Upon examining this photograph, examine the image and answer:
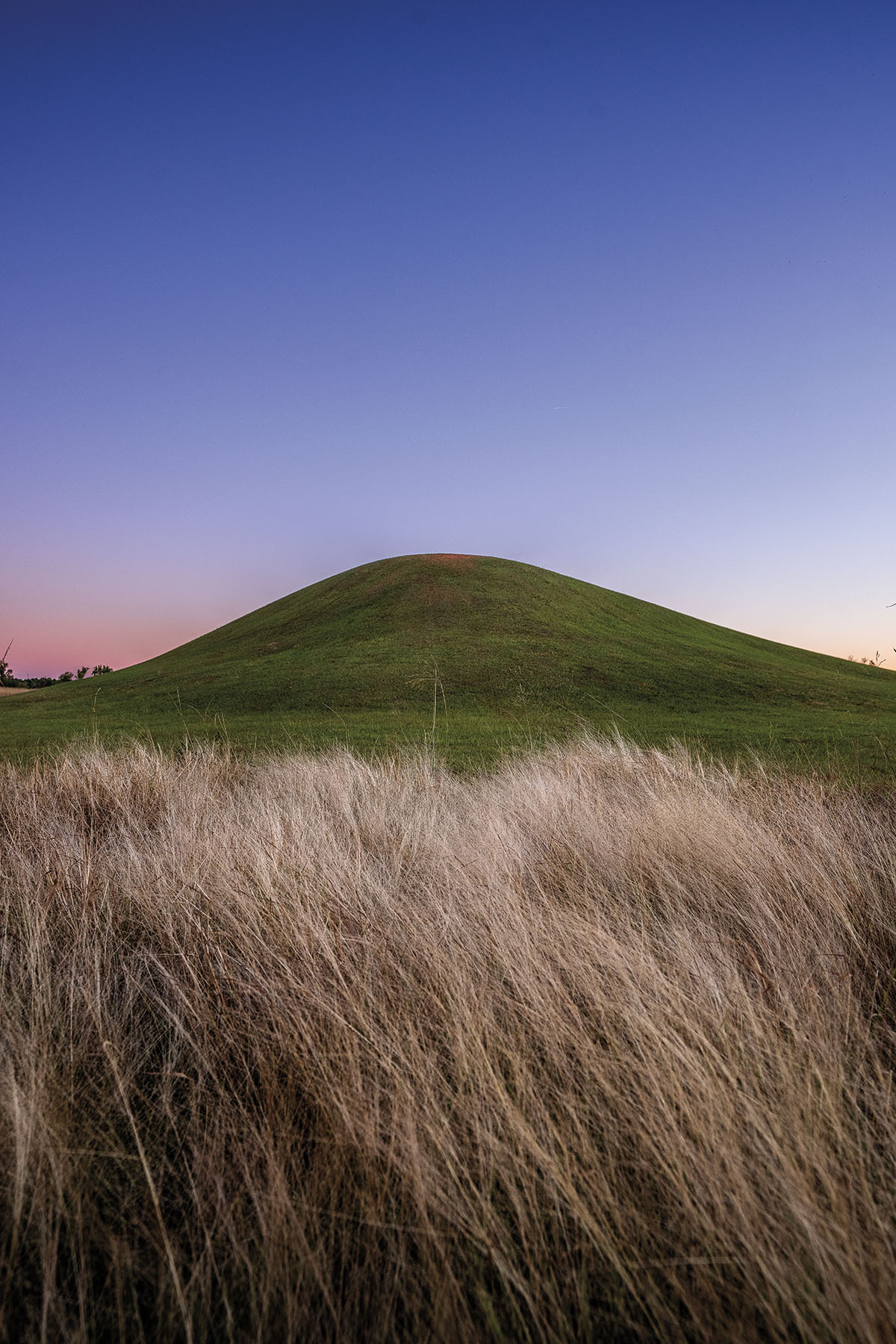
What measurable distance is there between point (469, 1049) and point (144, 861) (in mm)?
2737

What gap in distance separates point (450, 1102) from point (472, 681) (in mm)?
25119

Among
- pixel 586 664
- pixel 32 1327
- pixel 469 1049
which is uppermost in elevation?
pixel 586 664

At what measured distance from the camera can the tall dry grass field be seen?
1.30 metres

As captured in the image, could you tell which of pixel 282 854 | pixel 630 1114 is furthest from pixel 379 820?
pixel 630 1114

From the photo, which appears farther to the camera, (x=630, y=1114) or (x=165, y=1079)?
(x=165, y=1079)

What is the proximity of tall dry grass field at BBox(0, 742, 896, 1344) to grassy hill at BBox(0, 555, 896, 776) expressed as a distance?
465 cm

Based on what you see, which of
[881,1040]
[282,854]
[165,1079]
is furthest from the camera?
[282,854]

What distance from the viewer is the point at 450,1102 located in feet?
5.77

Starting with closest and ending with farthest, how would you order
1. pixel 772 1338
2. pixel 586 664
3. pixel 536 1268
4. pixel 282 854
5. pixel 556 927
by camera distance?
pixel 772 1338 < pixel 536 1268 < pixel 556 927 < pixel 282 854 < pixel 586 664

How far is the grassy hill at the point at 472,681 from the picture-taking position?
52.1 feet

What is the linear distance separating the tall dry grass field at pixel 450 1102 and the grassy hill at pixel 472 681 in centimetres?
465

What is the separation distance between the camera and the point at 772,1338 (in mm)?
1179

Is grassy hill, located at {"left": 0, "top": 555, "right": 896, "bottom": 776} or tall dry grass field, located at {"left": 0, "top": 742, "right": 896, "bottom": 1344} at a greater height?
grassy hill, located at {"left": 0, "top": 555, "right": 896, "bottom": 776}

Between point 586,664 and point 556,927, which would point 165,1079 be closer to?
point 556,927
